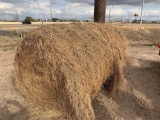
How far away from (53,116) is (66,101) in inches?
29.3

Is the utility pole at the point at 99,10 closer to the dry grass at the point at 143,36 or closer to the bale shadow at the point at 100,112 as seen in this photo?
the bale shadow at the point at 100,112

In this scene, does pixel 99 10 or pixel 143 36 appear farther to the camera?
pixel 143 36

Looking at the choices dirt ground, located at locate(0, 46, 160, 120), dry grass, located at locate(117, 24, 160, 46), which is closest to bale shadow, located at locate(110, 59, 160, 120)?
dirt ground, located at locate(0, 46, 160, 120)

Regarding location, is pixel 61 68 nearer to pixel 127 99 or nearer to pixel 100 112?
pixel 100 112

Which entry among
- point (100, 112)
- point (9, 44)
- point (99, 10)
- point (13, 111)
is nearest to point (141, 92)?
point (100, 112)

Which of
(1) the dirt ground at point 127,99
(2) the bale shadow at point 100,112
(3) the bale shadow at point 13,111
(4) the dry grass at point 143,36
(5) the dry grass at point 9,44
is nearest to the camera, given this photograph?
(2) the bale shadow at point 100,112

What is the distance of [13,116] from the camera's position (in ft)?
21.4

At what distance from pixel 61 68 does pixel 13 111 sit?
2.77m

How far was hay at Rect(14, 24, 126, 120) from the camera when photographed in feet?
15.0

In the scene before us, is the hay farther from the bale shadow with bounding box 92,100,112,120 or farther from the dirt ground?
the dirt ground

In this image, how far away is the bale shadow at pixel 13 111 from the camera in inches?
253

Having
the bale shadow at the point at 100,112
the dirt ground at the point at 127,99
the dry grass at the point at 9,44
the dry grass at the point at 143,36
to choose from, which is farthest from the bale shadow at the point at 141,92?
the dry grass at the point at 9,44

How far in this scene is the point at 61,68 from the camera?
450 centimetres

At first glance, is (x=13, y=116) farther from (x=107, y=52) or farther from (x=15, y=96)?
A: (x=107, y=52)
